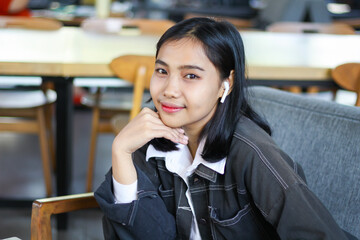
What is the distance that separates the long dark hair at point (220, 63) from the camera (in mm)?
1189

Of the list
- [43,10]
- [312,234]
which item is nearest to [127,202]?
[312,234]

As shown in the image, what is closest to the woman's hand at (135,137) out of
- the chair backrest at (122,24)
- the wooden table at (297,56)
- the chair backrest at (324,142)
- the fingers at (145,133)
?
the fingers at (145,133)

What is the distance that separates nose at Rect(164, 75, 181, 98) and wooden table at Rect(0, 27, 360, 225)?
0.97 m

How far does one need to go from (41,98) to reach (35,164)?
2.21ft

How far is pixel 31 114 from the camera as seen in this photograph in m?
2.66

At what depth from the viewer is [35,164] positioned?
332 cm

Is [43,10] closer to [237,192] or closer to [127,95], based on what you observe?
[127,95]

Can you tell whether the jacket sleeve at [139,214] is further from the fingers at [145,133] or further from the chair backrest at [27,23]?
the chair backrest at [27,23]

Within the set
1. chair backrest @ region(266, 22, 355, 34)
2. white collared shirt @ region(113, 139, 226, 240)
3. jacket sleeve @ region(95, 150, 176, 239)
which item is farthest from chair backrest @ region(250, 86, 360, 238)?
chair backrest @ region(266, 22, 355, 34)

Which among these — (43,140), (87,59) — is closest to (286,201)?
(87,59)

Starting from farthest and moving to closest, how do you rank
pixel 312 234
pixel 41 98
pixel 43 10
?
pixel 43 10 < pixel 41 98 < pixel 312 234

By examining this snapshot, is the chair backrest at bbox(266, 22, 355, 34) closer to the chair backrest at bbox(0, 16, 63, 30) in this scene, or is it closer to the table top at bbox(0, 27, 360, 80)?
the table top at bbox(0, 27, 360, 80)

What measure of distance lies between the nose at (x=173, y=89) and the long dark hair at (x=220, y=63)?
9 cm

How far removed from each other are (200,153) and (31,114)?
5.30 feet
